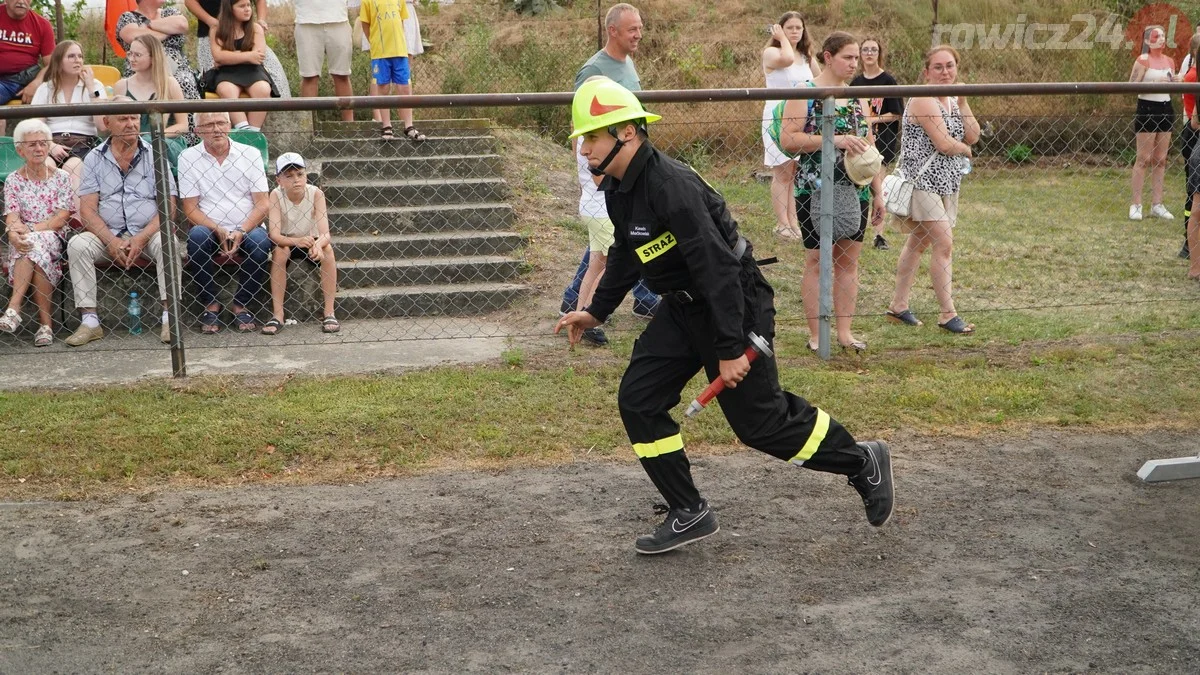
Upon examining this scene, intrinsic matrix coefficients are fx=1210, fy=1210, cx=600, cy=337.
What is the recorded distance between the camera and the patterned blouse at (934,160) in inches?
317

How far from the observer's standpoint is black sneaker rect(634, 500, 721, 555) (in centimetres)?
504

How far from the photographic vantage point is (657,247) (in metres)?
4.77

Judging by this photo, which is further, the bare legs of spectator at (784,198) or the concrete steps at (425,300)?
the bare legs of spectator at (784,198)

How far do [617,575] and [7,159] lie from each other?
19.8ft

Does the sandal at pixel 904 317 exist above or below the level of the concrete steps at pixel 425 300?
below

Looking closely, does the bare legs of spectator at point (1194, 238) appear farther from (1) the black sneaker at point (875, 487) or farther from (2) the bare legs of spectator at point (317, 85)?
(2) the bare legs of spectator at point (317, 85)

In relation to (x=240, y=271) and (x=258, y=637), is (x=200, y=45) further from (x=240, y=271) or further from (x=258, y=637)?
(x=258, y=637)

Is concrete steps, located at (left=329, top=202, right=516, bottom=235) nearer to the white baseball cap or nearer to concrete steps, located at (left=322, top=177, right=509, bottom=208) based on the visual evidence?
concrete steps, located at (left=322, top=177, right=509, bottom=208)

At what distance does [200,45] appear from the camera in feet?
32.7

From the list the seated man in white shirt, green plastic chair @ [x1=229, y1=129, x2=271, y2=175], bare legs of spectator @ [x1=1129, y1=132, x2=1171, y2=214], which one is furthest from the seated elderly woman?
bare legs of spectator @ [x1=1129, y1=132, x2=1171, y2=214]

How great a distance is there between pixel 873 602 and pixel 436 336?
14.3 feet

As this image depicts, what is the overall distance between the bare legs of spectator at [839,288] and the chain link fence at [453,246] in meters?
0.01

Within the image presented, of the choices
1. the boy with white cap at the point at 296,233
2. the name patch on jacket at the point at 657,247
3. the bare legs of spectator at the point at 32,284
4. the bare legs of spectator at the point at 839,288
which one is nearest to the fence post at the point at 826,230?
the bare legs of spectator at the point at 839,288

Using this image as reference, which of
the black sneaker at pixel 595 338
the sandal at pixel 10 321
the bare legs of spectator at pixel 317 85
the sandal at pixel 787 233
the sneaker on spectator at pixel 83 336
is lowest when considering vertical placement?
the black sneaker at pixel 595 338
